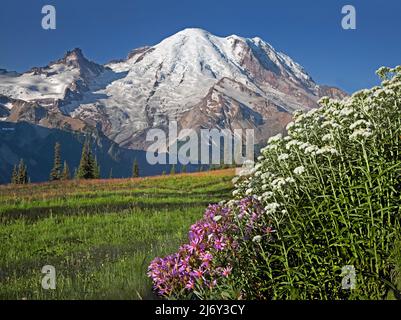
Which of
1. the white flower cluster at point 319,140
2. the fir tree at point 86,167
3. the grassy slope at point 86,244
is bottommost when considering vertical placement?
the grassy slope at point 86,244

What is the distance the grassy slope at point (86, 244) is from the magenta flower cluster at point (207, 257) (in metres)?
0.41

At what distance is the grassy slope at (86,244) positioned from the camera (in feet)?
17.1

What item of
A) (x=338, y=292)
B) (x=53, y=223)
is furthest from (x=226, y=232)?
(x=53, y=223)

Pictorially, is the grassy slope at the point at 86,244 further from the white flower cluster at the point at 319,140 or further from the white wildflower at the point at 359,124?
the white wildflower at the point at 359,124

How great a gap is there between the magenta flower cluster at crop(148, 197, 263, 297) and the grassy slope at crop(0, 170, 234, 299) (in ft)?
1.34

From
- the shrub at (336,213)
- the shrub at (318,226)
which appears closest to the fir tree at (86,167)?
the shrub at (318,226)

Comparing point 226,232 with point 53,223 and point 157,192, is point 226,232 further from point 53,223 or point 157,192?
point 157,192

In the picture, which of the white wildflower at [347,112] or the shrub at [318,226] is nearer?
the shrub at [318,226]

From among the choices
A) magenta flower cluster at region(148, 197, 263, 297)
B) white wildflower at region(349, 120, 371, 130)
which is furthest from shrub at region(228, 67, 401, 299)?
magenta flower cluster at region(148, 197, 263, 297)

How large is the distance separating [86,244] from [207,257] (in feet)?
18.3

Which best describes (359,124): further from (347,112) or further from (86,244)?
(86,244)

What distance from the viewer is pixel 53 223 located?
459 inches

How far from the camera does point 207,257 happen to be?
4148mm

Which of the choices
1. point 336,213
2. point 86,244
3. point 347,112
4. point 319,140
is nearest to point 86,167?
point 86,244
